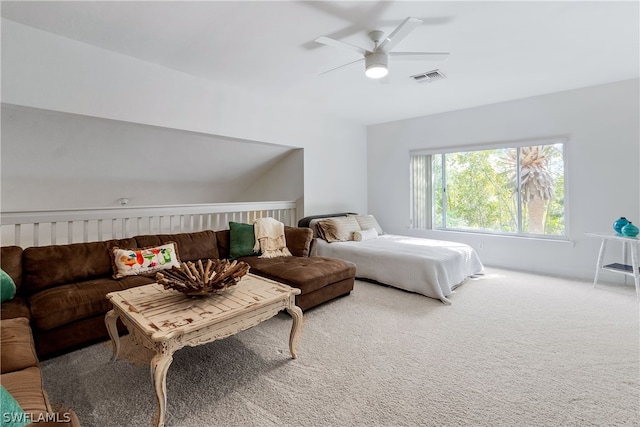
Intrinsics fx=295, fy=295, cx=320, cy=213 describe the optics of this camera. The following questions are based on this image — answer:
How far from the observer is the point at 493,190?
479 centimetres

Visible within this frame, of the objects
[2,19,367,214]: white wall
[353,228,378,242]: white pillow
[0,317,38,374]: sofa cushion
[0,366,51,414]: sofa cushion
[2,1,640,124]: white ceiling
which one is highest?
[2,1,640,124]: white ceiling

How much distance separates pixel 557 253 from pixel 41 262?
585cm

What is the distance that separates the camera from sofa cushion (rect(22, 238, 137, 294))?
2.30 m

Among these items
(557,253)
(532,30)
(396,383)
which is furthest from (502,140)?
(396,383)

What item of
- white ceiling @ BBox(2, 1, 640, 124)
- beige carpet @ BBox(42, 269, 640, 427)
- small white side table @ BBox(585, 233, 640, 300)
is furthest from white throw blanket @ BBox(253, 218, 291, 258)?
small white side table @ BBox(585, 233, 640, 300)

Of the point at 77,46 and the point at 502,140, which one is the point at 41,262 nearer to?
the point at 77,46

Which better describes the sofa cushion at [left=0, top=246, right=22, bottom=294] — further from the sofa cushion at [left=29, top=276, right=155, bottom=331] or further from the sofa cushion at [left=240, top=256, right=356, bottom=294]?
the sofa cushion at [left=240, top=256, right=356, bottom=294]

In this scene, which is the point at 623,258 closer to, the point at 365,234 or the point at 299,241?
the point at 365,234

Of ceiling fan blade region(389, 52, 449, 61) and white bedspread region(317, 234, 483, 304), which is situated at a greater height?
ceiling fan blade region(389, 52, 449, 61)

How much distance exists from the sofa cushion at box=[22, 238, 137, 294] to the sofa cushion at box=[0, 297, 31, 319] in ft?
0.73

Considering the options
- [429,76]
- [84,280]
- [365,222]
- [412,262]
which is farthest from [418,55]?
[84,280]

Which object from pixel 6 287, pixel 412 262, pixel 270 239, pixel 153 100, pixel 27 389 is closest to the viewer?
pixel 27 389

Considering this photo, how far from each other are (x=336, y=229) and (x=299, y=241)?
82 centimetres

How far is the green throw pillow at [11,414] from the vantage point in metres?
0.91
